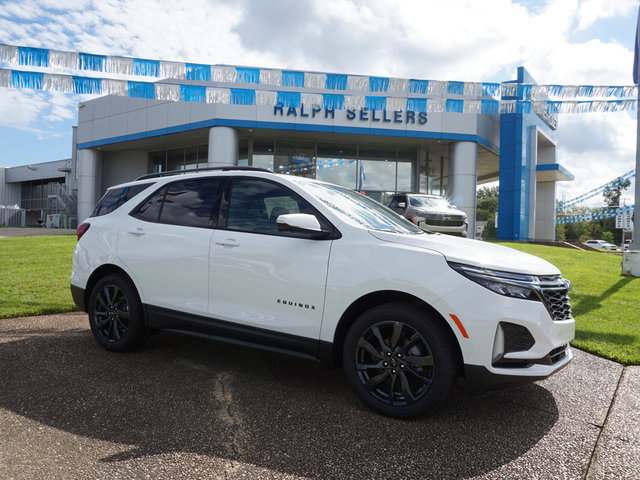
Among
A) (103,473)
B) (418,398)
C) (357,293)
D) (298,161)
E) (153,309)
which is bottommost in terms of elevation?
(103,473)

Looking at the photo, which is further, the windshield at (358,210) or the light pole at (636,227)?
the light pole at (636,227)

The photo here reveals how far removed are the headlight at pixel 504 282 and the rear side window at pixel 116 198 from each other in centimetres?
324

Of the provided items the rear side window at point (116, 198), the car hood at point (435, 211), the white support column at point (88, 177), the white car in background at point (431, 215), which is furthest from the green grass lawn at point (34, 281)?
the white support column at point (88, 177)

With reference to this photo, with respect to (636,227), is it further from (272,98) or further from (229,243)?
(229,243)

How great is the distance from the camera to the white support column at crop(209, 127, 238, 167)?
21.0 m

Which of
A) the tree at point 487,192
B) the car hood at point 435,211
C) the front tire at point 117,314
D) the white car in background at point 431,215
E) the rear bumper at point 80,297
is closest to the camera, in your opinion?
the front tire at point 117,314

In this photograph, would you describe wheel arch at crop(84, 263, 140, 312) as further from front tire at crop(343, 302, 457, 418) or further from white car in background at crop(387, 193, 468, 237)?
white car in background at crop(387, 193, 468, 237)

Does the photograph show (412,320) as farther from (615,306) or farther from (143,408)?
(615,306)

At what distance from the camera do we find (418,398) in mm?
A: 2785

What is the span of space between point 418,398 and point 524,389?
1.27m

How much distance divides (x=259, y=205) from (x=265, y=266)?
58 cm

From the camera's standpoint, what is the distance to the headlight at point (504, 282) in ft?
8.78

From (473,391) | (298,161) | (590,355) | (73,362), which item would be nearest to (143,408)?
(73,362)

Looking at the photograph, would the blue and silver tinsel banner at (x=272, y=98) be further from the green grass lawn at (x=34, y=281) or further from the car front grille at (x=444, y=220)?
the car front grille at (x=444, y=220)
